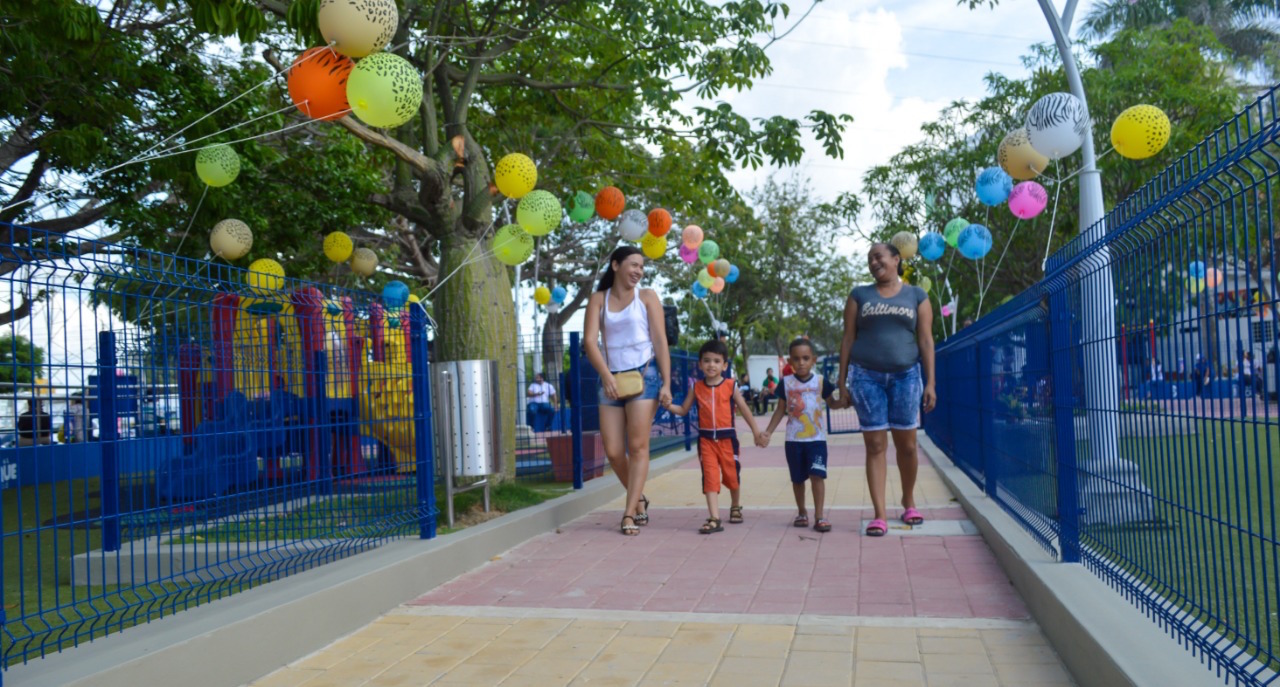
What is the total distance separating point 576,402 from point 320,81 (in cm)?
401

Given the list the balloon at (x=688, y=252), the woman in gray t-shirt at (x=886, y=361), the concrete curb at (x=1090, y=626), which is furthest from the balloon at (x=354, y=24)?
the balloon at (x=688, y=252)

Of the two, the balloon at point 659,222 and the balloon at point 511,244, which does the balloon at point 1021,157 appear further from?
the balloon at point 511,244

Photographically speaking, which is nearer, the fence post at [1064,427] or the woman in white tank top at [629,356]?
the fence post at [1064,427]

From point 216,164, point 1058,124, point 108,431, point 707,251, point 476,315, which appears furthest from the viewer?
point 707,251

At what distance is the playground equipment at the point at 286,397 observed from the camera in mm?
4770

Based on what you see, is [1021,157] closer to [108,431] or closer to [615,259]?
[615,259]

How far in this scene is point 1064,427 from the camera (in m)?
4.79

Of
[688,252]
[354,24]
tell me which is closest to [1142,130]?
[354,24]

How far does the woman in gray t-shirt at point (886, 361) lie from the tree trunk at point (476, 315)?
11.9 feet

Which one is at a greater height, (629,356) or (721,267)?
(721,267)

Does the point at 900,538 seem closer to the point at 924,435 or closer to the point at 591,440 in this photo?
the point at 591,440

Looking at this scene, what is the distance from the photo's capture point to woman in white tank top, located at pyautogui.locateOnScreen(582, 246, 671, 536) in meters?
7.46

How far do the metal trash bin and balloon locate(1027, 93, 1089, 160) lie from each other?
5.54 metres

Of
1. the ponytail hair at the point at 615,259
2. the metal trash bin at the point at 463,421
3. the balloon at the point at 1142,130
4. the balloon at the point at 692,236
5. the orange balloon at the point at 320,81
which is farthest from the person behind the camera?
the balloon at the point at 692,236
